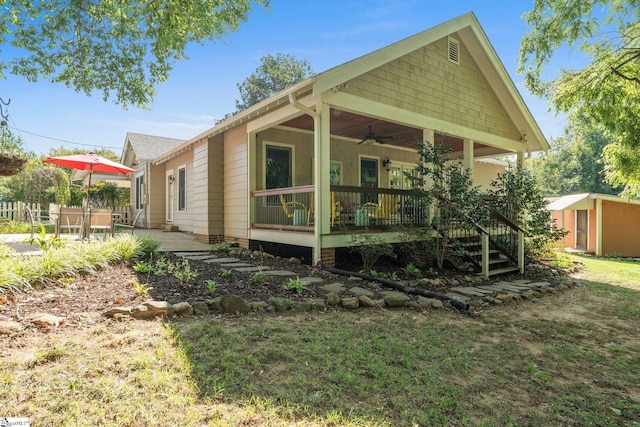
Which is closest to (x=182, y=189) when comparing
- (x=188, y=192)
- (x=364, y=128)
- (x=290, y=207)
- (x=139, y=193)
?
(x=188, y=192)

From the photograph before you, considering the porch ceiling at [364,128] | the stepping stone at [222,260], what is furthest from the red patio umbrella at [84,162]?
the porch ceiling at [364,128]

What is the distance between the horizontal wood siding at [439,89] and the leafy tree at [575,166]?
64.0 feet

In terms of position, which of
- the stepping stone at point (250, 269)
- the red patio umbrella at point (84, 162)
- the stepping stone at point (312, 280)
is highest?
the red patio umbrella at point (84, 162)

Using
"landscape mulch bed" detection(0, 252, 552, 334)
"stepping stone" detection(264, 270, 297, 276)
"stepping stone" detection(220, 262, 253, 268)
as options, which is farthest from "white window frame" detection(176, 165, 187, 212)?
"stepping stone" detection(264, 270, 297, 276)

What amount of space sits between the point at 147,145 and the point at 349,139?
1027cm

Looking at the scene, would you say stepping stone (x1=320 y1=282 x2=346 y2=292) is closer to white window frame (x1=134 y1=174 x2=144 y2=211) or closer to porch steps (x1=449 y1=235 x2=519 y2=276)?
porch steps (x1=449 y1=235 x2=519 y2=276)

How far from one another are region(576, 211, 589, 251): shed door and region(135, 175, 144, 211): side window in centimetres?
2036

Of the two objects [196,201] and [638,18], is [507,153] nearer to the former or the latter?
[638,18]

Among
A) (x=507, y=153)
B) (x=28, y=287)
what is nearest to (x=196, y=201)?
(x=28, y=287)

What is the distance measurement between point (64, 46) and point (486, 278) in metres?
10.3

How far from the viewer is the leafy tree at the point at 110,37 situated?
6.37 meters

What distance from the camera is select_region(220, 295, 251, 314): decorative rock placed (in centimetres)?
405

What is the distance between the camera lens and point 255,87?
3111 cm

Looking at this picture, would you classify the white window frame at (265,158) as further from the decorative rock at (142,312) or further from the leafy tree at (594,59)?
the leafy tree at (594,59)
